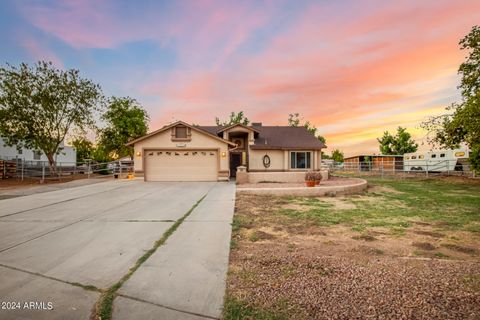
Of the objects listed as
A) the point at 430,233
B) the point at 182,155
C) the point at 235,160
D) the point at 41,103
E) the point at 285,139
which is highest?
the point at 41,103

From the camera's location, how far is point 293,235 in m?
5.62

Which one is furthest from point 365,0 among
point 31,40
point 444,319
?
point 31,40

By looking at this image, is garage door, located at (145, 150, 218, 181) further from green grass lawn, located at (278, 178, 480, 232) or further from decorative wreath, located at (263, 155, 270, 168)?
green grass lawn, located at (278, 178, 480, 232)

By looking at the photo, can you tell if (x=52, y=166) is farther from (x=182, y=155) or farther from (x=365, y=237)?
(x=365, y=237)

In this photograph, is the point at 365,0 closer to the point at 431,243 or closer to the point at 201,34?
the point at 201,34

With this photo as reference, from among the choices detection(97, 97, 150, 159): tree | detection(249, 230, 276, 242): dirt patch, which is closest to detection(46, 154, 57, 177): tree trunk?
detection(97, 97, 150, 159): tree

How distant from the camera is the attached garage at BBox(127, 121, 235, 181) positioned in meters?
19.1

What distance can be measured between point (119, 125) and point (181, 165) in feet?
82.3

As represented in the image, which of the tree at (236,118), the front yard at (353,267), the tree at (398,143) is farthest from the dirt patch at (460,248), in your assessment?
the tree at (398,143)

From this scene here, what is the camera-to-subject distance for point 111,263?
3.93m

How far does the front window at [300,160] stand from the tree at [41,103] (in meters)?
20.8

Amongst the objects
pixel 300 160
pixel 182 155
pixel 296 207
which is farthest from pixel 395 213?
pixel 182 155

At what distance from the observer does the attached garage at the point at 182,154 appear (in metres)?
19.1

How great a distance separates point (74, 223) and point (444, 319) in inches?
305
